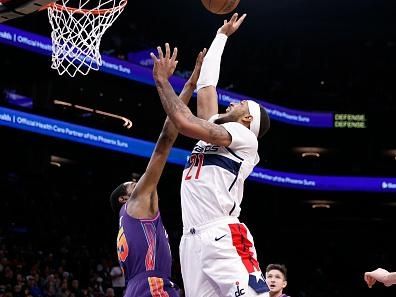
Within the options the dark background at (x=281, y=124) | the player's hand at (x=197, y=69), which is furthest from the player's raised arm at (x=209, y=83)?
the dark background at (x=281, y=124)

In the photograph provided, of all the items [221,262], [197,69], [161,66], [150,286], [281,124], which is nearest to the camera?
[221,262]

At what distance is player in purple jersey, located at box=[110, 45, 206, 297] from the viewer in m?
4.27

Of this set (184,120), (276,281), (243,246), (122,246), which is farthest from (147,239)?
(276,281)

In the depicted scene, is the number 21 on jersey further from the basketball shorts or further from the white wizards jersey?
the basketball shorts

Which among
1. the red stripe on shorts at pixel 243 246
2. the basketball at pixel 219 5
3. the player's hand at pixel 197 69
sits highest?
the basketball at pixel 219 5

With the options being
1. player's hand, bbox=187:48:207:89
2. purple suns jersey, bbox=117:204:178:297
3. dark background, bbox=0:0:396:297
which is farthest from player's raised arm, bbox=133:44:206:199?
dark background, bbox=0:0:396:297

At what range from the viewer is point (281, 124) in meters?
24.8

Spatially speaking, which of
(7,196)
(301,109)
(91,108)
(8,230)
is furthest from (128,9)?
(8,230)

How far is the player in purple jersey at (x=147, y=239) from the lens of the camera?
4273 mm

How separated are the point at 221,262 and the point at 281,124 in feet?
69.5

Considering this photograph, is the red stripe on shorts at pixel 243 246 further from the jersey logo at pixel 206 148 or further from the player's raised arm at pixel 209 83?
the player's raised arm at pixel 209 83

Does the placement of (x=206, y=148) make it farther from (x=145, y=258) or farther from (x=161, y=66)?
(x=145, y=258)

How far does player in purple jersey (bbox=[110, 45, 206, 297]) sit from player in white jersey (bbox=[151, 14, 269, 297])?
9.8 inches

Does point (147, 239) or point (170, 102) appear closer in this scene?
point (170, 102)
